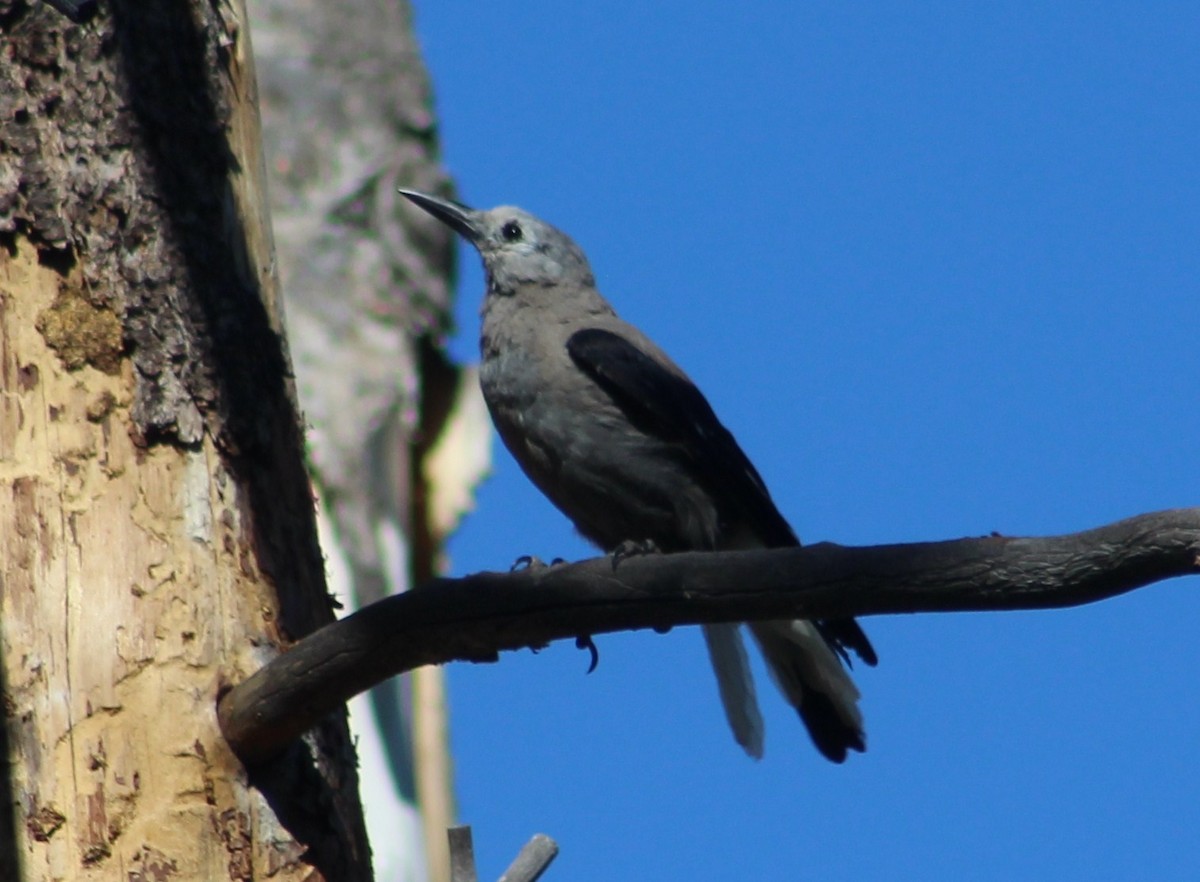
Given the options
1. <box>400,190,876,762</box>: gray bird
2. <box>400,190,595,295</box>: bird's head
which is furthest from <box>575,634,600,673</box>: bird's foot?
<box>400,190,595,295</box>: bird's head

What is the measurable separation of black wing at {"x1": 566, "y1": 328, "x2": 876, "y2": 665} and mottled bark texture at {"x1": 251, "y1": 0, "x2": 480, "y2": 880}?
2159 mm

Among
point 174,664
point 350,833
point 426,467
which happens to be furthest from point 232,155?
point 426,467

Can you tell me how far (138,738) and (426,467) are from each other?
4.68 meters

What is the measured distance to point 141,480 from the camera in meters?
3.05

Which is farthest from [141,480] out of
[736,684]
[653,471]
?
[736,684]

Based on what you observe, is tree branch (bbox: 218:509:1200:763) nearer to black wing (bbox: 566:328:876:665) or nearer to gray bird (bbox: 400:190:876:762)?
gray bird (bbox: 400:190:876:762)

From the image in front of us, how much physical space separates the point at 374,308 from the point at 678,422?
2.70 m

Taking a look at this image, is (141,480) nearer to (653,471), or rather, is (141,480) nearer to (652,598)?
(652,598)

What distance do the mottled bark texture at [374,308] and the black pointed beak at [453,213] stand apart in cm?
128

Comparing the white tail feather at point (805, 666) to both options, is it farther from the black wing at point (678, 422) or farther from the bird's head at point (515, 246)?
the bird's head at point (515, 246)

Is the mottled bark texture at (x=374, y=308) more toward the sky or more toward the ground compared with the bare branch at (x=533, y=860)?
more toward the sky

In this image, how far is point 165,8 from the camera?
337 centimetres

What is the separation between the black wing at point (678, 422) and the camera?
15.4 feet

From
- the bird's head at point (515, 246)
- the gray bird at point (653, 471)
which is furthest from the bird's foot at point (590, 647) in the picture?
the bird's head at point (515, 246)
